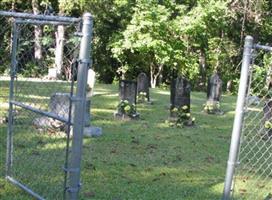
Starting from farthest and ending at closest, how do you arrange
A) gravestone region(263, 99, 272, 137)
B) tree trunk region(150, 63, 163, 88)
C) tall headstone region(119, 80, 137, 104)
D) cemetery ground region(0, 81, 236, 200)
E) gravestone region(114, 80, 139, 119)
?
1. tree trunk region(150, 63, 163, 88)
2. tall headstone region(119, 80, 137, 104)
3. gravestone region(114, 80, 139, 119)
4. gravestone region(263, 99, 272, 137)
5. cemetery ground region(0, 81, 236, 200)

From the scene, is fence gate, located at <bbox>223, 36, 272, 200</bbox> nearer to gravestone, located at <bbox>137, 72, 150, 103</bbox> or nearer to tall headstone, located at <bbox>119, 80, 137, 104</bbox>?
tall headstone, located at <bbox>119, 80, 137, 104</bbox>

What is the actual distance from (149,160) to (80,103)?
4.47 meters

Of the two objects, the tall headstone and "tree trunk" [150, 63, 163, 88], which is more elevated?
"tree trunk" [150, 63, 163, 88]

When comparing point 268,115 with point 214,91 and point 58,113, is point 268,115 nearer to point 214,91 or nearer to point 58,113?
point 58,113

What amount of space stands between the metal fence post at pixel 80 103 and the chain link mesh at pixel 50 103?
30 centimetres

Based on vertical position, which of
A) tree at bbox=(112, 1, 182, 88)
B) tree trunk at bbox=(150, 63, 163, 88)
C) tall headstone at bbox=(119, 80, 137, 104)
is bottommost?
tall headstone at bbox=(119, 80, 137, 104)

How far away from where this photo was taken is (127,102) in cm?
1391

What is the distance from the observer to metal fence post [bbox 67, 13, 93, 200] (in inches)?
185

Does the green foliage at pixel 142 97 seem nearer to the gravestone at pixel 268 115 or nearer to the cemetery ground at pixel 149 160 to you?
the cemetery ground at pixel 149 160

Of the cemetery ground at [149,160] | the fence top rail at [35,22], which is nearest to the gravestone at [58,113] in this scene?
the cemetery ground at [149,160]

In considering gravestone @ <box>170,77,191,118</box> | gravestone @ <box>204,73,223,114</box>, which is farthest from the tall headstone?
gravestone @ <box>204,73,223,114</box>

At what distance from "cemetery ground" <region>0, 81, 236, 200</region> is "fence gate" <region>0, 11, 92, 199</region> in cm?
15

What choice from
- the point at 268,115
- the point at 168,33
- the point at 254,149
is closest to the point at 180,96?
the point at 268,115

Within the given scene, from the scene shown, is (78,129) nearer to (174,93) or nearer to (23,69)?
(23,69)
